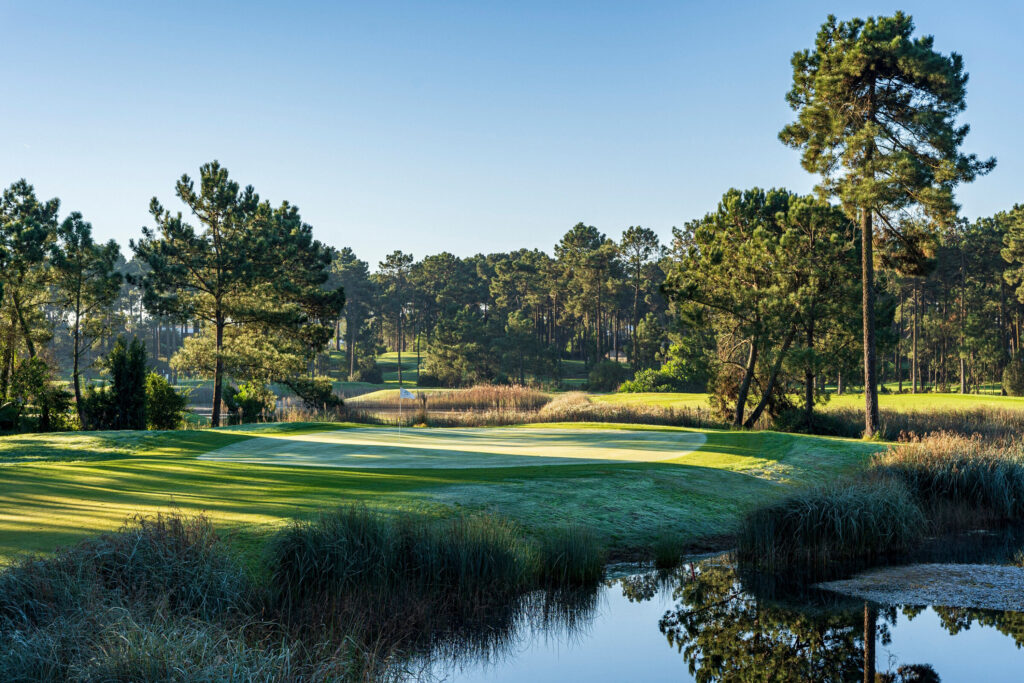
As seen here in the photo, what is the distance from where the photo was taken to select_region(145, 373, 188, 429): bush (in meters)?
29.4

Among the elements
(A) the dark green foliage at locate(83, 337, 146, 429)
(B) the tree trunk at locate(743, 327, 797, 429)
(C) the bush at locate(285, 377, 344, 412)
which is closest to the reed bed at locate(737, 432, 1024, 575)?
(B) the tree trunk at locate(743, 327, 797, 429)

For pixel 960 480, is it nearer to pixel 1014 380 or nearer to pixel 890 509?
pixel 890 509

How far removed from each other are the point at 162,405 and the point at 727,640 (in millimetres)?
25424

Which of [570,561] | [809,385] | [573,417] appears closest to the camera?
[570,561]

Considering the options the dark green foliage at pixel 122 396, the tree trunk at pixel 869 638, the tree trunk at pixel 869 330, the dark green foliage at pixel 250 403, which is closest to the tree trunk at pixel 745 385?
the tree trunk at pixel 869 330

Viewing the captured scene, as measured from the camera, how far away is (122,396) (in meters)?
27.5

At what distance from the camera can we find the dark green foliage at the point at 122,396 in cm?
2750

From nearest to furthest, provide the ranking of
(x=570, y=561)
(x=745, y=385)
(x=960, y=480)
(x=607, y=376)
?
(x=570, y=561), (x=960, y=480), (x=745, y=385), (x=607, y=376)

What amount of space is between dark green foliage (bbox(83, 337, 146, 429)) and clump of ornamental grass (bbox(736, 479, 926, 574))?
71.0 ft

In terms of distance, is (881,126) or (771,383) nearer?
(881,126)

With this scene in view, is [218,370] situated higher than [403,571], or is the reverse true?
[218,370]

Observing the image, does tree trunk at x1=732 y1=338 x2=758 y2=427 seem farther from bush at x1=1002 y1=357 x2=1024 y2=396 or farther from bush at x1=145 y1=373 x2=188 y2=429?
bush at x1=1002 y1=357 x2=1024 y2=396

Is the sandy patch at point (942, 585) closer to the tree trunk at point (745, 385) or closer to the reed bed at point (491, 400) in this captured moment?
the tree trunk at point (745, 385)

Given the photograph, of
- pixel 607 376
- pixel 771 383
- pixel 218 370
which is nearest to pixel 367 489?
pixel 771 383
